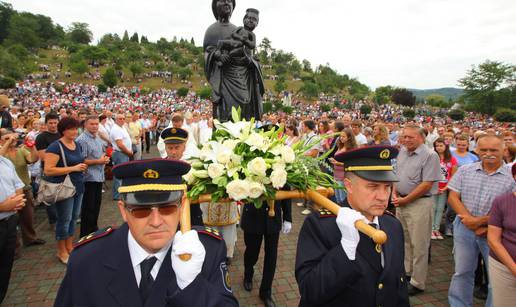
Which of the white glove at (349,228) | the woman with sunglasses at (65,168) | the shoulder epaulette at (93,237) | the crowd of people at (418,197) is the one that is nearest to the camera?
the white glove at (349,228)

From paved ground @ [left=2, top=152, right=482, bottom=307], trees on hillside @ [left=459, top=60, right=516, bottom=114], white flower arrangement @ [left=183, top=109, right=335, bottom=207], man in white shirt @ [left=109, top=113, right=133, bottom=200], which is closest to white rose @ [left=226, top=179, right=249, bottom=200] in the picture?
white flower arrangement @ [left=183, top=109, right=335, bottom=207]

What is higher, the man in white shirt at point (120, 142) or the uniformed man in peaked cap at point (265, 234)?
the man in white shirt at point (120, 142)

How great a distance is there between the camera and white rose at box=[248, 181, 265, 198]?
2.01 metres

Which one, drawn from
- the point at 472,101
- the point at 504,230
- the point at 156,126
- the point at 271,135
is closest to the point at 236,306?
the point at 271,135

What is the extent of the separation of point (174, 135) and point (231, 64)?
2.13 m

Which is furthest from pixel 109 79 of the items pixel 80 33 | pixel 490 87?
pixel 490 87

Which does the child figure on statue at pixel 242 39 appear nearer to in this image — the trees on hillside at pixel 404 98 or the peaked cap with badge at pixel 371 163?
the peaked cap with badge at pixel 371 163

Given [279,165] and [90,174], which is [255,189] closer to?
[279,165]

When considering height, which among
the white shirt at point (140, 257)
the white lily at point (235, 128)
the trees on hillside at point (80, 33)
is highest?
the trees on hillside at point (80, 33)

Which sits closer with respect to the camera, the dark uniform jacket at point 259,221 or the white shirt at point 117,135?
the dark uniform jacket at point 259,221

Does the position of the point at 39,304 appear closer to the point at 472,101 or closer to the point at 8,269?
the point at 8,269

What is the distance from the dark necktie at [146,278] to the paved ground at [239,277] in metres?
2.74

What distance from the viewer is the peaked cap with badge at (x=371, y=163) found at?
2.18 metres

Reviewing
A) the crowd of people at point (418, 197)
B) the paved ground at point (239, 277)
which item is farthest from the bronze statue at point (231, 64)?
the paved ground at point (239, 277)
